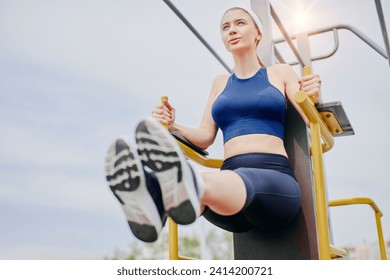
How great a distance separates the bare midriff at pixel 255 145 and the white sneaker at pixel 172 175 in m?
0.46

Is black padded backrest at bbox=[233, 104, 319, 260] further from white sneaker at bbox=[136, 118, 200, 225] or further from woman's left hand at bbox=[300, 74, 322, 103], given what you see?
white sneaker at bbox=[136, 118, 200, 225]

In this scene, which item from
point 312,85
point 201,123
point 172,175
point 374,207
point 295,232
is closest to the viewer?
point 172,175

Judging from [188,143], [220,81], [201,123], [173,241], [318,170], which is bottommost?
[173,241]

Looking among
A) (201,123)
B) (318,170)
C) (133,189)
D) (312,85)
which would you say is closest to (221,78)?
(201,123)

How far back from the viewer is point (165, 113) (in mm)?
1417

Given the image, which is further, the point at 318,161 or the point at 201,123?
the point at 201,123

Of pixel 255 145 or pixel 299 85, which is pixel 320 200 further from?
pixel 299 85

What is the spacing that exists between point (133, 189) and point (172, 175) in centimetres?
10

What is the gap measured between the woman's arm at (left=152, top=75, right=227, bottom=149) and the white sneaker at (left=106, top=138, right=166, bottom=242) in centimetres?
46

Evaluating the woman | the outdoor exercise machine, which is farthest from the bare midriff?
the outdoor exercise machine

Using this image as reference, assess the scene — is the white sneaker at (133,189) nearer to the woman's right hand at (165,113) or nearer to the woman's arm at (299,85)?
the woman's right hand at (165,113)

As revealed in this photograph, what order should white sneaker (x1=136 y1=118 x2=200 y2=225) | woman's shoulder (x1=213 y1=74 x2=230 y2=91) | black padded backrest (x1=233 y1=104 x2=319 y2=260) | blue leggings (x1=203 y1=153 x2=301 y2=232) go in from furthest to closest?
woman's shoulder (x1=213 y1=74 x2=230 y2=91)
black padded backrest (x1=233 y1=104 x2=319 y2=260)
blue leggings (x1=203 y1=153 x2=301 y2=232)
white sneaker (x1=136 y1=118 x2=200 y2=225)

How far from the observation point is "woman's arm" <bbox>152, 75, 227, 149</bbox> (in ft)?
4.67
